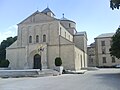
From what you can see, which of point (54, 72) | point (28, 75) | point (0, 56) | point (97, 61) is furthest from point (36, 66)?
point (97, 61)

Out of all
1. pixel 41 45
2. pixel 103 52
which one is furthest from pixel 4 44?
pixel 103 52

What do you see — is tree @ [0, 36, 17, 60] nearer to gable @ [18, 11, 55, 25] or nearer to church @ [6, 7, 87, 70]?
church @ [6, 7, 87, 70]

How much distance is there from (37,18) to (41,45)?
6388mm

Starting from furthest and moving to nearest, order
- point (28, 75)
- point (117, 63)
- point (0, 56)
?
point (117, 63) < point (0, 56) < point (28, 75)

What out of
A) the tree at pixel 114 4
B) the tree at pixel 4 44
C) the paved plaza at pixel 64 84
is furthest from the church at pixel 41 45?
the tree at pixel 114 4

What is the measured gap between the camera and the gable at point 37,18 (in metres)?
44.0

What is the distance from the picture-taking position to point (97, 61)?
242ft

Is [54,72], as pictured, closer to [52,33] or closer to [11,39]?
[52,33]

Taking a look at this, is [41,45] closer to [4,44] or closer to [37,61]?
[37,61]

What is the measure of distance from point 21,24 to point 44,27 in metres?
5.43

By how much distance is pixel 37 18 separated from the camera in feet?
147

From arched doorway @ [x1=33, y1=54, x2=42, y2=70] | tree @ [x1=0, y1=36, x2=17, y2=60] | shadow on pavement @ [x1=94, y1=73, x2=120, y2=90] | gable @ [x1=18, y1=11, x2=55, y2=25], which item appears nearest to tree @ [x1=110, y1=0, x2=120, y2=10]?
shadow on pavement @ [x1=94, y1=73, x2=120, y2=90]

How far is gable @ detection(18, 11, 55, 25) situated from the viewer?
44.0 m

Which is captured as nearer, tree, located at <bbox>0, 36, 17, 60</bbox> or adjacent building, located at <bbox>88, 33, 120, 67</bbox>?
tree, located at <bbox>0, 36, 17, 60</bbox>
